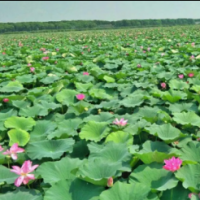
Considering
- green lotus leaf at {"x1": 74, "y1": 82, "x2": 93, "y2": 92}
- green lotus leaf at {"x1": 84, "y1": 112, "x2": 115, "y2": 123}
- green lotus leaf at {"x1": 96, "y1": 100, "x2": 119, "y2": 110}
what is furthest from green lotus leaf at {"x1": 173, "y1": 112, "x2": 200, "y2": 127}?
green lotus leaf at {"x1": 74, "y1": 82, "x2": 93, "y2": 92}

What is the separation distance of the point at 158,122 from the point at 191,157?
53 centimetres

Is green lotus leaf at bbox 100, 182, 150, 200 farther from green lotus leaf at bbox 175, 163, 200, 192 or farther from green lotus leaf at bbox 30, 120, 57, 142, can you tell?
green lotus leaf at bbox 30, 120, 57, 142

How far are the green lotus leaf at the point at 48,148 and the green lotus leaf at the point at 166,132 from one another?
1.84 ft

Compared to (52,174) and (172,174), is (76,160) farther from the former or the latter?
(172,174)

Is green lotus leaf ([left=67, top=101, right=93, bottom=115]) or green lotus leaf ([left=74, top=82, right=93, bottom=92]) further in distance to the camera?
green lotus leaf ([left=74, top=82, right=93, bottom=92])

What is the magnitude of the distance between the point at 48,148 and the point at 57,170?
35 centimetres

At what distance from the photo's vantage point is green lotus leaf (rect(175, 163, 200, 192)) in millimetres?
1176

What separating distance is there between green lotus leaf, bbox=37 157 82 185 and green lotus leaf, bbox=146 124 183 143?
59 centimetres

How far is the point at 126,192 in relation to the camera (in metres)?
1.10

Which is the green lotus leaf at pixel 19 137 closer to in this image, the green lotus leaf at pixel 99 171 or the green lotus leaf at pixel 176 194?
the green lotus leaf at pixel 99 171

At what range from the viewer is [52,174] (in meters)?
1.35

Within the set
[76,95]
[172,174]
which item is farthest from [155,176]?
[76,95]

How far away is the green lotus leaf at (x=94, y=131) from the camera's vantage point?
1793 millimetres

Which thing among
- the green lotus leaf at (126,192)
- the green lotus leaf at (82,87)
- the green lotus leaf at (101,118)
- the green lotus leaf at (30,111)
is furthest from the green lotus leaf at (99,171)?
the green lotus leaf at (82,87)
